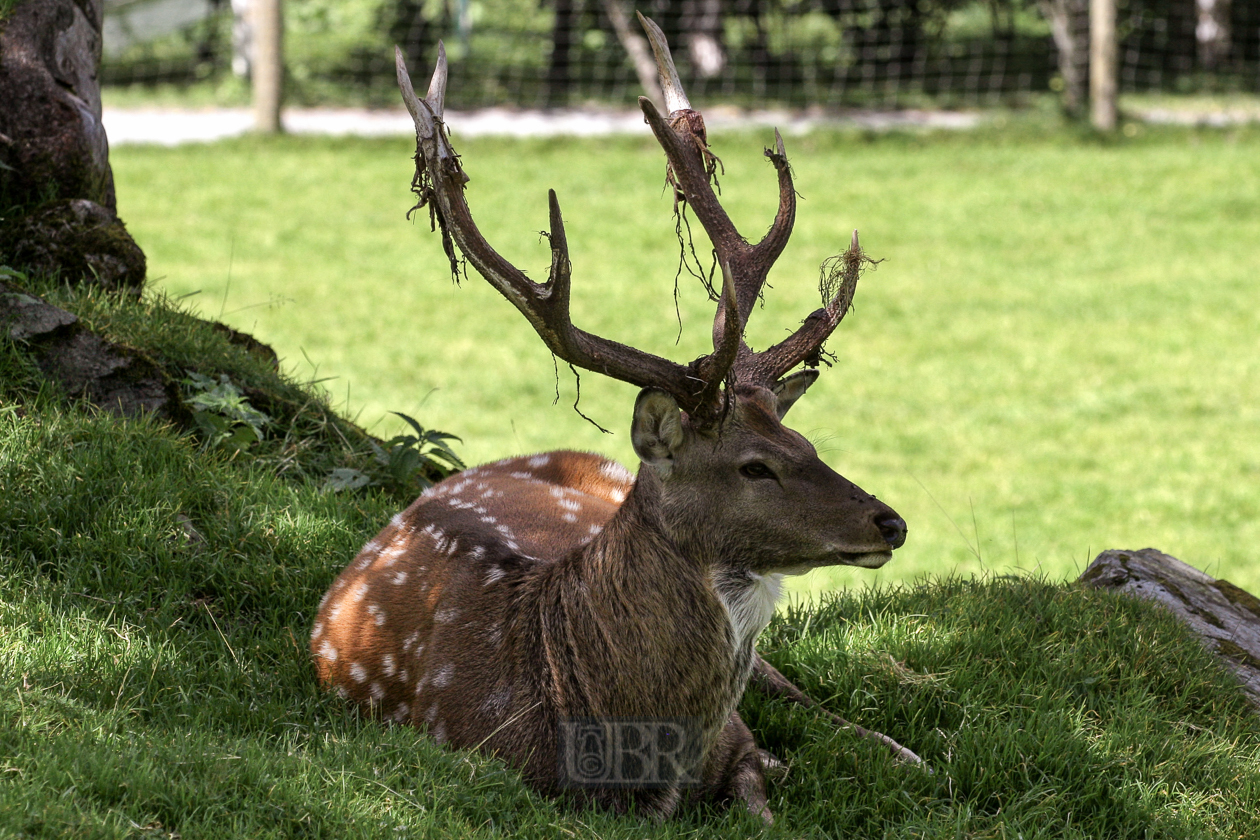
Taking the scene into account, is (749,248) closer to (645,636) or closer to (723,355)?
(723,355)

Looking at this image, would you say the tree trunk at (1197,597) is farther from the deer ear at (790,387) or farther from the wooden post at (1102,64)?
the wooden post at (1102,64)

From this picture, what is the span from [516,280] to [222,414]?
1994 millimetres

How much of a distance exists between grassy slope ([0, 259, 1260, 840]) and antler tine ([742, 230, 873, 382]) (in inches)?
39.6

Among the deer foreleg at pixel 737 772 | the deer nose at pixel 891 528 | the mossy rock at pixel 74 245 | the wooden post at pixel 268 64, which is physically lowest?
the deer foreleg at pixel 737 772

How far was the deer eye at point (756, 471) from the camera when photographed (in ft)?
11.5

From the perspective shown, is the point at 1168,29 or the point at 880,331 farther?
the point at 1168,29

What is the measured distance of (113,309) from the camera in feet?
16.9

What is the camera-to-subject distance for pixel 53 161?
530 cm

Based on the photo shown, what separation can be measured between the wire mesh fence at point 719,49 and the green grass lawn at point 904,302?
2.29 m

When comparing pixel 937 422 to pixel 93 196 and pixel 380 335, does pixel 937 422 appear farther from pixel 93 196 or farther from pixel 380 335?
pixel 93 196

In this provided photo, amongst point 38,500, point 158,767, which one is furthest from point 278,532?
point 158,767

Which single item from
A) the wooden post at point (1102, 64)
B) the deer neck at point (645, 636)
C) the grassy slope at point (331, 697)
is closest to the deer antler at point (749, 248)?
the deer neck at point (645, 636)

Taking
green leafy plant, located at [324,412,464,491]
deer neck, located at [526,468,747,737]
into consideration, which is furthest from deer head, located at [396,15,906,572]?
green leafy plant, located at [324,412,464,491]

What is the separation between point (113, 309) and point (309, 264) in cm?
705
